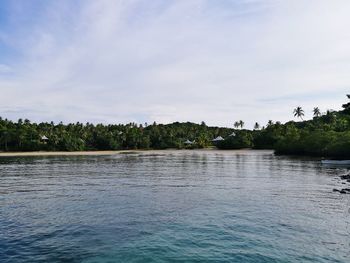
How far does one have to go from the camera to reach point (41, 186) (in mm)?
39500

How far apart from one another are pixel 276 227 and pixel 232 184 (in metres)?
20.3

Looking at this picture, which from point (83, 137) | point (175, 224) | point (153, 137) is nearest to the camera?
point (175, 224)

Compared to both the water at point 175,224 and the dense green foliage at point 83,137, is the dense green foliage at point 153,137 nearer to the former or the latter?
the dense green foliage at point 83,137

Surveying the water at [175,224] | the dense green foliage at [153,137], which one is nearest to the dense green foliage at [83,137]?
the dense green foliage at [153,137]

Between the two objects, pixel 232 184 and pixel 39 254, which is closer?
pixel 39 254

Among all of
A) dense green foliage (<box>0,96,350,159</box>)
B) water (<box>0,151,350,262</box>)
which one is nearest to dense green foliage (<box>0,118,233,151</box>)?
dense green foliage (<box>0,96,350,159</box>)

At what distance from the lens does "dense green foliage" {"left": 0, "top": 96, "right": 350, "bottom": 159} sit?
114m

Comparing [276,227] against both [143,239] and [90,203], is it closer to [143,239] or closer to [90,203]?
[143,239]

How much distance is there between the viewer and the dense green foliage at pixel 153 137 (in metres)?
114

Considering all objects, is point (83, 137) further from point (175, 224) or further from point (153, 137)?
point (175, 224)

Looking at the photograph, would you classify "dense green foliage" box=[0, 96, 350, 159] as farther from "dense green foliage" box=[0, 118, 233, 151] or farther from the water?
the water

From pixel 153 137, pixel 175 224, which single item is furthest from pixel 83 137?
pixel 175 224

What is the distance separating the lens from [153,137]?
599 ft

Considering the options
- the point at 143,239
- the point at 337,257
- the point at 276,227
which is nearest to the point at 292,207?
the point at 276,227
